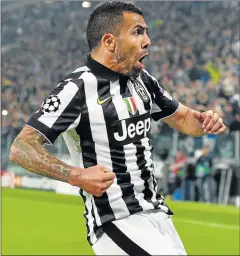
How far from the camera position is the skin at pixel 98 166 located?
101 inches

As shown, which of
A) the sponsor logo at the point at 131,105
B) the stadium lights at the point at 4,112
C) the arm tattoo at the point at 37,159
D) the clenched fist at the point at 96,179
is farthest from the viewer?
the stadium lights at the point at 4,112

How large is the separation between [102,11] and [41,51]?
8839 millimetres

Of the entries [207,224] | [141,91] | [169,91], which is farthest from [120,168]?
[169,91]

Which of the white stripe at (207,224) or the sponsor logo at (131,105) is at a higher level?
the sponsor logo at (131,105)

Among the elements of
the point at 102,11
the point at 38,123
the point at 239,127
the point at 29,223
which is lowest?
the point at 29,223

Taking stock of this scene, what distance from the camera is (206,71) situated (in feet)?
36.0

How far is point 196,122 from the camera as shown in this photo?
10.8 feet

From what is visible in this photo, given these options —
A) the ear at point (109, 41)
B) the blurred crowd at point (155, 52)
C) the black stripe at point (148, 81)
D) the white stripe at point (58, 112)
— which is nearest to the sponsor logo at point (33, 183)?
the blurred crowd at point (155, 52)

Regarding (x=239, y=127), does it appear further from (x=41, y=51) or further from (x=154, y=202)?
(x=154, y=202)

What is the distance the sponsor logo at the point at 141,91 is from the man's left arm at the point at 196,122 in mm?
318

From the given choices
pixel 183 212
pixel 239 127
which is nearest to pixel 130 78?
pixel 239 127

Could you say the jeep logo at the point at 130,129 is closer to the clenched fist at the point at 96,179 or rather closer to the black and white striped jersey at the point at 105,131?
the black and white striped jersey at the point at 105,131

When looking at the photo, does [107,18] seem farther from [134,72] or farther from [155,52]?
[155,52]

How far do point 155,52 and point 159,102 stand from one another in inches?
344
